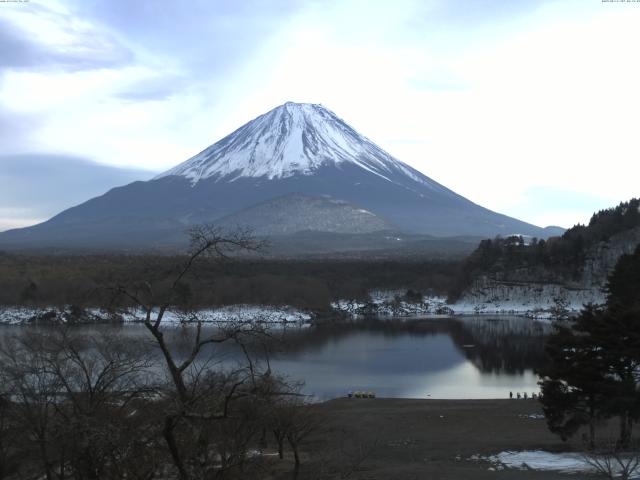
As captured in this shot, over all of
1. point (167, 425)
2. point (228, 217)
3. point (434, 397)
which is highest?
point (228, 217)

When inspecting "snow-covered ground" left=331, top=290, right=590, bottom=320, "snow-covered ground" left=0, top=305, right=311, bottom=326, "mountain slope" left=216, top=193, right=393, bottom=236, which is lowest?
"snow-covered ground" left=0, top=305, right=311, bottom=326

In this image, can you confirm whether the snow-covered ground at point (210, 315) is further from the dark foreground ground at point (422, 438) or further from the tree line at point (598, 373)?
the tree line at point (598, 373)

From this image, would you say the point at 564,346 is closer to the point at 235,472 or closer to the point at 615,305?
the point at 615,305

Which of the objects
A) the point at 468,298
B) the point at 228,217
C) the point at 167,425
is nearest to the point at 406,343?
the point at 468,298

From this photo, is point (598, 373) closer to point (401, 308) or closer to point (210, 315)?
point (210, 315)

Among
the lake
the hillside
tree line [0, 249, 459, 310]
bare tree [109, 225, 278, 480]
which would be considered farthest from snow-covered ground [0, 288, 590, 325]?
bare tree [109, 225, 278, 480]

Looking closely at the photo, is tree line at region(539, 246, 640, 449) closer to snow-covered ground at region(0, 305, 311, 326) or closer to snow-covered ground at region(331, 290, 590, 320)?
snow-covered ground at region(0, 305, 311, 326)
